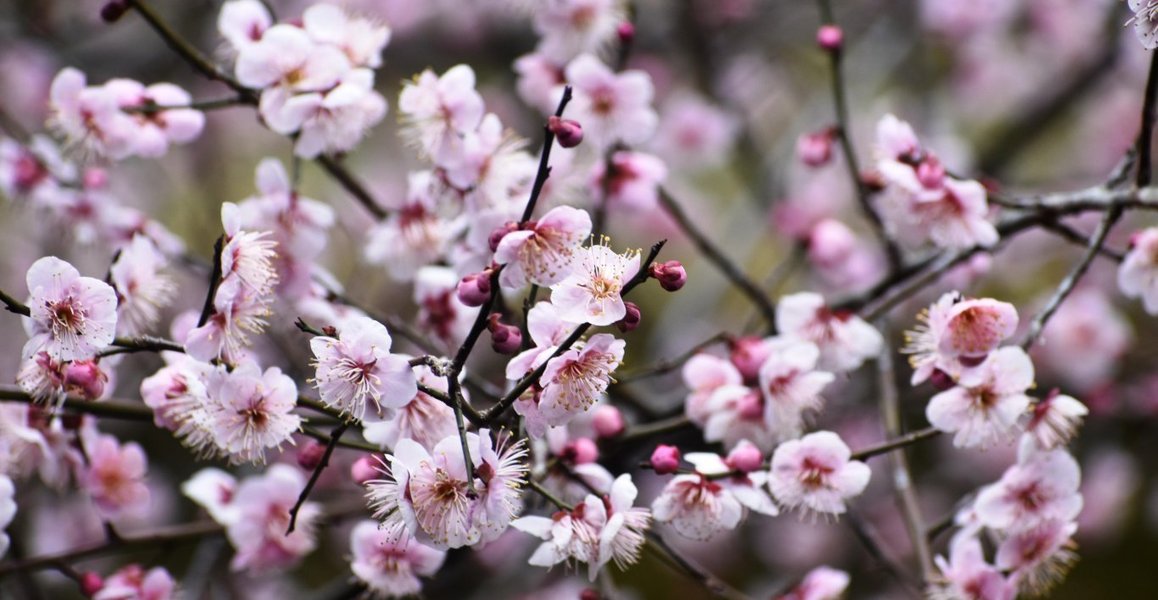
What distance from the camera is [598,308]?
1.14 m

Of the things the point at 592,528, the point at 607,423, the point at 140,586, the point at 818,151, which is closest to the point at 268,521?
the point at 140,586

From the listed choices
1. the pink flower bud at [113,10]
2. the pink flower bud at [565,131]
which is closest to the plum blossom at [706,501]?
the pink flower bud at [565,131]

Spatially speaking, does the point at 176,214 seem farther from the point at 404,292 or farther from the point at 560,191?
the point at 560,191

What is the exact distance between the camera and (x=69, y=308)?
1.22 metres

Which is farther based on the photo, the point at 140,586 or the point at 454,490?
the point at 140,586

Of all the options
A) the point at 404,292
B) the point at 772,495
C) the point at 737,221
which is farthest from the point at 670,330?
the point at 772,495

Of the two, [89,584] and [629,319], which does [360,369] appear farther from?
[89,584]

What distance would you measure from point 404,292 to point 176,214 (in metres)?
1.85

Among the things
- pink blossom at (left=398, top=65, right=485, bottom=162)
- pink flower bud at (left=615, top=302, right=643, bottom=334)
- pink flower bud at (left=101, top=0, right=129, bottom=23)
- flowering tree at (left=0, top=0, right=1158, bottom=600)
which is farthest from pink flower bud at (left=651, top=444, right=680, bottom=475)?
pink flower bud at (left=101, top=0, right=129, bottom=23)

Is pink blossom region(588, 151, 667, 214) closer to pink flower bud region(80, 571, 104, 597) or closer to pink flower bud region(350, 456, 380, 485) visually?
pink flower bud region(350, 456, 380, 485)

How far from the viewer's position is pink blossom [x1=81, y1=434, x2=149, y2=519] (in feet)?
5.42

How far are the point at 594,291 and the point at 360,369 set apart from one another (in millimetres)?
289

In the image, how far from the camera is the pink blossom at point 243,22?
1641 millimetres

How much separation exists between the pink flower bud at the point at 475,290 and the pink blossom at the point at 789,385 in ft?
1.84
